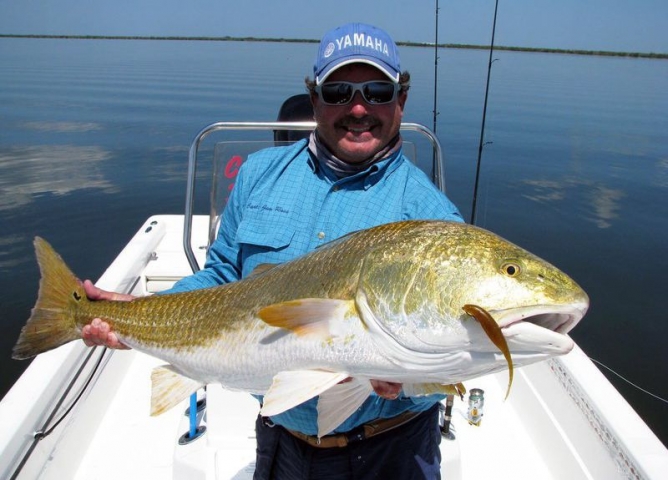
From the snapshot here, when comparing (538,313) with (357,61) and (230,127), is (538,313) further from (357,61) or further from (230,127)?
(230,127)

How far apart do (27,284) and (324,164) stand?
→ 7770mm

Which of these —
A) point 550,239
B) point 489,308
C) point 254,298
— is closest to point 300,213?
point 254,298

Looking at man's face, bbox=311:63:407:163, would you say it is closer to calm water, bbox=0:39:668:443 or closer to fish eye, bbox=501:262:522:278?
fish eye, bbox=501:262:522:278

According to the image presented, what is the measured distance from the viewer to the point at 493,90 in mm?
35656

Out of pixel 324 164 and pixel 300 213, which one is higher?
pixel 324 164

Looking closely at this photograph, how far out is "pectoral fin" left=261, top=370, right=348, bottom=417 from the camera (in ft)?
6.08

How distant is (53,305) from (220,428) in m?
1.47

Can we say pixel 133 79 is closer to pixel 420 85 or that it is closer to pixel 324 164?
pixel 420 85

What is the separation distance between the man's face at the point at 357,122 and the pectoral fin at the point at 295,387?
1.07 meters

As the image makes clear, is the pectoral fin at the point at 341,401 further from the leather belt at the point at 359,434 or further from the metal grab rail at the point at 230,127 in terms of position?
the metal grab rail at the point at 230,127

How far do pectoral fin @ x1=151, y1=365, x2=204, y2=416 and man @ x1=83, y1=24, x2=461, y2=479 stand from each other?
0.91ft

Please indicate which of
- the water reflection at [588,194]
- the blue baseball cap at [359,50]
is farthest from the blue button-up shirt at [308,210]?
the water reflection at [588,194]

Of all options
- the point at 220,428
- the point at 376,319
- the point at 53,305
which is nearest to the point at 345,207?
the point at 376,319

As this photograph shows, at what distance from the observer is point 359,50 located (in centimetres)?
246
